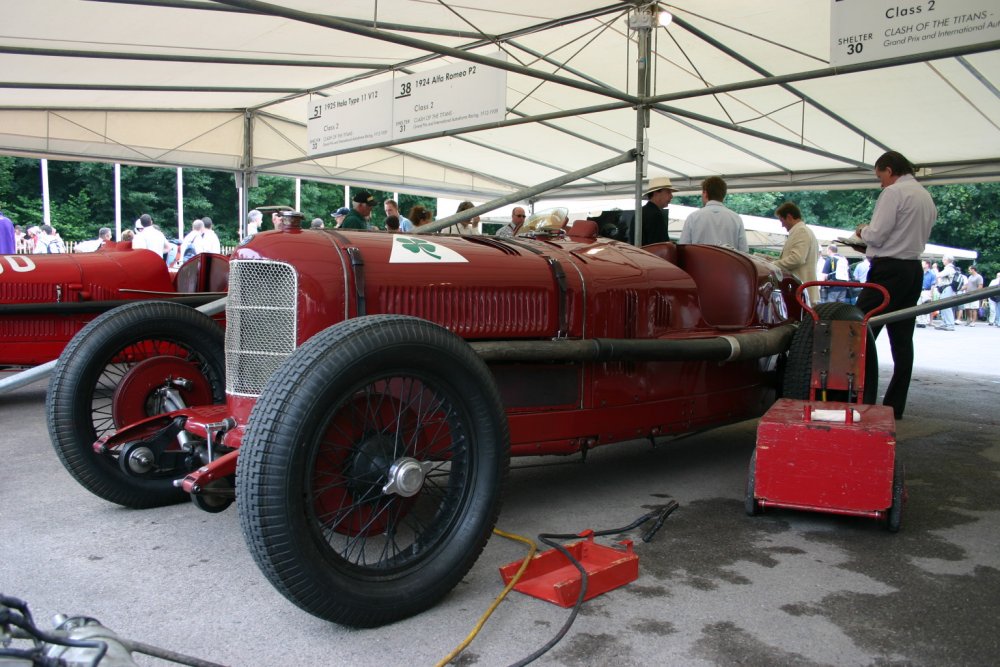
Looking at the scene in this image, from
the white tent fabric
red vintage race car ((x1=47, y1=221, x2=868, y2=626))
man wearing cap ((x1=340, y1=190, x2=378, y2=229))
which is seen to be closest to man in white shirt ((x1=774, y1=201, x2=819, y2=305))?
the white tent fabric

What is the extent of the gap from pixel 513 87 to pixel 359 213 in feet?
16.6

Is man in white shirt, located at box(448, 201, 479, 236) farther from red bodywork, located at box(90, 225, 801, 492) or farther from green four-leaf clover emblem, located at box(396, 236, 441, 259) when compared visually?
green four-leaf clover emblem, located at box(396, 236, 441, 259)

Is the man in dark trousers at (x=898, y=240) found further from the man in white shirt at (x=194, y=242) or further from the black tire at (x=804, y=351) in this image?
the man in white shirt at (x=194, y=242)

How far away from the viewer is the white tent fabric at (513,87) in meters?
8.39

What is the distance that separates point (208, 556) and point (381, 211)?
35.6m

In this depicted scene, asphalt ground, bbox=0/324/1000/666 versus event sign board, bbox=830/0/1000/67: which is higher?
event sign board, bbox=830/0/1000/67

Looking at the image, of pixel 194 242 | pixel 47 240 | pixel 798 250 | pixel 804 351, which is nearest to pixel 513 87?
pixel 194 242

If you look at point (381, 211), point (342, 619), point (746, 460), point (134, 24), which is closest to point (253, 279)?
point (342, 619)

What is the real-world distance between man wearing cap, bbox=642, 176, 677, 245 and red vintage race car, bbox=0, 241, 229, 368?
11.4ft

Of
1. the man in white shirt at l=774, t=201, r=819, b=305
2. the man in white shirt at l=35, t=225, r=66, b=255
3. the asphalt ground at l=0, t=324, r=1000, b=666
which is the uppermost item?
the man in white shirt at l=35, t=225, r=66, b=255

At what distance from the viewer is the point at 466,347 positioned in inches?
105

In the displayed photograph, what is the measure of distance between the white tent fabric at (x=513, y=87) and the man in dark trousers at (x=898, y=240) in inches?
43.8

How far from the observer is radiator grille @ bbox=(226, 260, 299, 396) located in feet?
10.1

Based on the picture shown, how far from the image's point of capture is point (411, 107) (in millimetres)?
9602
